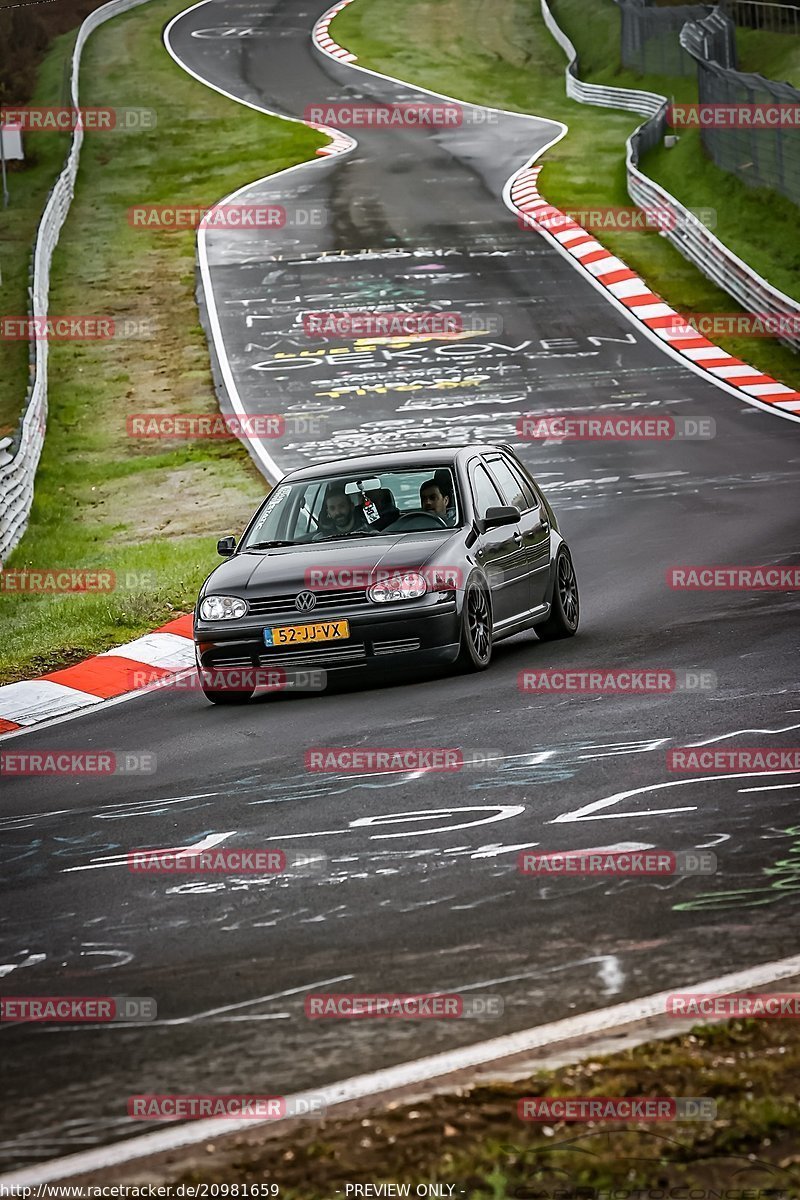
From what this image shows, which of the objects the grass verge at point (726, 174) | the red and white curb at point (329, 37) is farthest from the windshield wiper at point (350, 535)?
the red and white curb at point (329, 37)

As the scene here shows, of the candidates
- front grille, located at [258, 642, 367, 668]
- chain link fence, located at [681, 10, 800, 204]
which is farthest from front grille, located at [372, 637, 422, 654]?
chain link fence, located at [681, 10, 800, 204]

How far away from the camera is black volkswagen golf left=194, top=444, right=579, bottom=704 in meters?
11.7

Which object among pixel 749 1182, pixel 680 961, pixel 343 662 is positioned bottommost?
pixel 343 662

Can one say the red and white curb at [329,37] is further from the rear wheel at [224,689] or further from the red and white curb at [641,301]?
the rear wheel at [224,689]

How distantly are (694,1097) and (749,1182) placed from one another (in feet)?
1.49

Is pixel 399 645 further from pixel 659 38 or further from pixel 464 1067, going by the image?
pixel 659 38

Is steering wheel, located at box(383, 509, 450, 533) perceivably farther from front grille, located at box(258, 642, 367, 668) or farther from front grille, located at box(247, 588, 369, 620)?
front grille, located at box(258, 642, 367, 668)

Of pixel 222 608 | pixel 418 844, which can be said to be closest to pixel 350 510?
pixel 222 608

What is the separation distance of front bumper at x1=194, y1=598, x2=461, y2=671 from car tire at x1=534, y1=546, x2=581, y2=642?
182 cm

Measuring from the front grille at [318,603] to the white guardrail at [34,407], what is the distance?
7579 millimetres

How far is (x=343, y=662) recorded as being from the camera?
1175 cm

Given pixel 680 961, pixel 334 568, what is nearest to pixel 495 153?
pixel 334 568

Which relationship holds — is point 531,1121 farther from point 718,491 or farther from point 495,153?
point 495,153

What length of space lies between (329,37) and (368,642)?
5767cm
